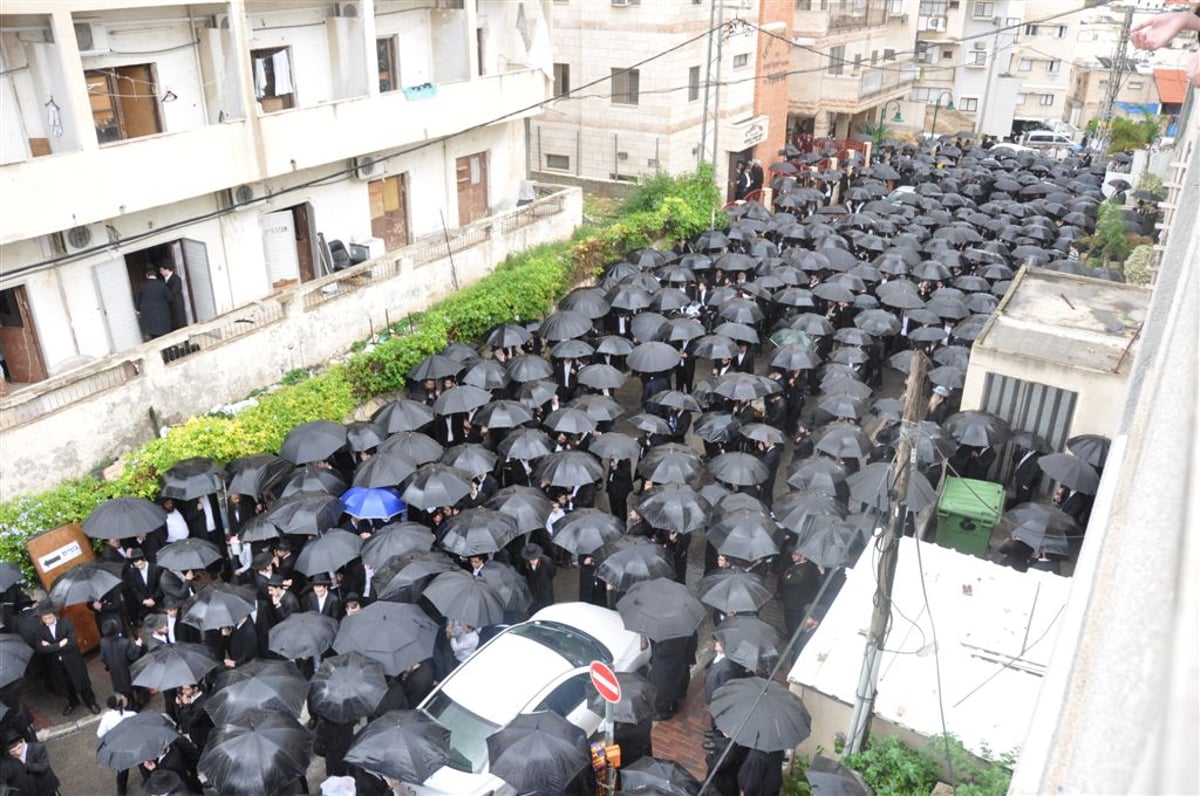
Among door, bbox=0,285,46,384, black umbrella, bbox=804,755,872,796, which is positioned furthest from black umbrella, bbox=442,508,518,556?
door, bbox=0,285,46,384

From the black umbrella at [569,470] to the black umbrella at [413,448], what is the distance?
1.44m

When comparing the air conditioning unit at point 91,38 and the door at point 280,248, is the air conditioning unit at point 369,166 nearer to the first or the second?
the door at point 280,248

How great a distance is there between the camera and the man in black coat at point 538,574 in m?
11.2

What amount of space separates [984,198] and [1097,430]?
65.0 ft

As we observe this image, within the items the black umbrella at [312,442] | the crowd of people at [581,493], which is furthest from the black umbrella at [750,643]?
the black umbrella at [312,442]

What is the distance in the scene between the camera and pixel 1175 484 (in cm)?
247

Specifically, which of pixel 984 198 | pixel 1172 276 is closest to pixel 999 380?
pixel 1172 276

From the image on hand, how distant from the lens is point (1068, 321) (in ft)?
48.6

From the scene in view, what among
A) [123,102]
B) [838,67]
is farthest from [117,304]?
[838,67]

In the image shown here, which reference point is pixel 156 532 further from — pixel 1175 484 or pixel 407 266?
pixel 1175 484

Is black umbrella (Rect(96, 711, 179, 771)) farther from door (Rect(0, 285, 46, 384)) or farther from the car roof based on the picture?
door (Rect(0, 285, 46, 384))

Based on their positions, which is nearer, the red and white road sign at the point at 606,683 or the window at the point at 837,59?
the red and white road sign at the point at 606,683

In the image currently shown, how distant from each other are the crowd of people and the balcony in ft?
70.9

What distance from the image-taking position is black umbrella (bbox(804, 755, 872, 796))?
22.6 ft
